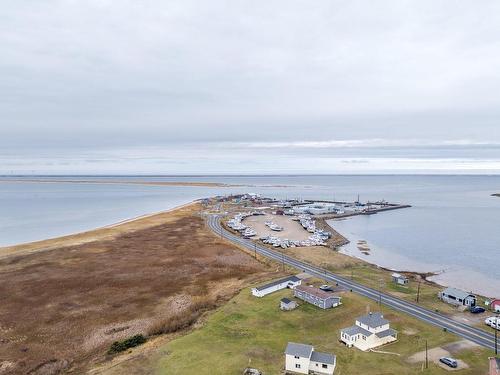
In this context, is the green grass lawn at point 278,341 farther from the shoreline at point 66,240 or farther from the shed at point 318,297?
the shoreline at point 66,240

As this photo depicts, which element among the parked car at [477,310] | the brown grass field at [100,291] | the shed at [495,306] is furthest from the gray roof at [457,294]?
the brown grass field at [100,291]

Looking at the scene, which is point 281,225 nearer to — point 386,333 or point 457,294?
point 457,294

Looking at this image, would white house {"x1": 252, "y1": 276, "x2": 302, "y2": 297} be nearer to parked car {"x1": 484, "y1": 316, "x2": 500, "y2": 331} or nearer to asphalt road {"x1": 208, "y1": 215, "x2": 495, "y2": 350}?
asphalt road {"x1": 208, "y1": 215, "x2": 495, "y2": 350}

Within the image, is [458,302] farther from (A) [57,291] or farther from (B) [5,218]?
(B) [5,218]

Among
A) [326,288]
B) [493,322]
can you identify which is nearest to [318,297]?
[326,288]

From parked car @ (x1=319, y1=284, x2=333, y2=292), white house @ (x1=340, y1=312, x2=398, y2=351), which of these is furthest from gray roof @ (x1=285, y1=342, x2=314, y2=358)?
parked car @ (x1=319, y1=284, x2=333, y2=292)

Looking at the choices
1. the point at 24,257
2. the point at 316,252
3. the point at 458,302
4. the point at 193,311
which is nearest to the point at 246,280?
the point at 193,311

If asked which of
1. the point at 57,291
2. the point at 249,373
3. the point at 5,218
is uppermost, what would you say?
the point at 249,373
